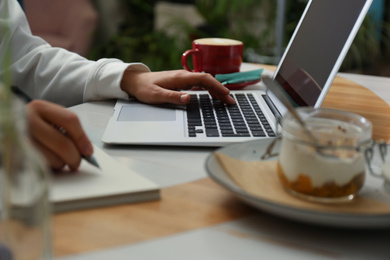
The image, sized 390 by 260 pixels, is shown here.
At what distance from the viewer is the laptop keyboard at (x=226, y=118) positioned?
812 mm

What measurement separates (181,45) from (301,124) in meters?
3.08

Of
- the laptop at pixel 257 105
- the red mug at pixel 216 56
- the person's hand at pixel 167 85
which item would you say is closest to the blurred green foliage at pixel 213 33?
the red mug at pixel 216 56

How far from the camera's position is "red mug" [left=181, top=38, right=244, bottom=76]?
46.9 inches

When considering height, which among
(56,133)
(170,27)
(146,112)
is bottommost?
(170,27)

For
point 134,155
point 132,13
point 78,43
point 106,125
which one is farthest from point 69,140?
point 132,13

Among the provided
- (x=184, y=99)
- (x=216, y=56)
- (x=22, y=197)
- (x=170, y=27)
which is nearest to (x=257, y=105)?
(x=184, y=99)

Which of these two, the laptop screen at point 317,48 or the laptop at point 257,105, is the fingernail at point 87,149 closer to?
the laptop at point 257,105

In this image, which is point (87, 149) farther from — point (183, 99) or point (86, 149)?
point (183, 99)

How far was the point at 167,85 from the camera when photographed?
3.35 ft

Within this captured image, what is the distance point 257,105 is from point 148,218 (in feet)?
1.63

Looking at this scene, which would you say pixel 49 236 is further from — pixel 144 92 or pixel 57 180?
pixel 144 92

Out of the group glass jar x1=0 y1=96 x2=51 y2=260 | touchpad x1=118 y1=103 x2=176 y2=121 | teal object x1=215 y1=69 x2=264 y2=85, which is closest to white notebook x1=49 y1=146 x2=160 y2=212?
glass jar x1=0 y1=96 x2=51 y2=260

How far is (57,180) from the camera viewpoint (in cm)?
60

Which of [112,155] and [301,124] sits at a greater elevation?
[301,124]
